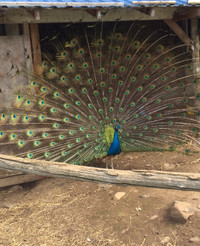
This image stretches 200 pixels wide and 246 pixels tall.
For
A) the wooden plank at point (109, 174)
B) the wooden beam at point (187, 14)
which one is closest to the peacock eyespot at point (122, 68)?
the wooden beam at point (187, 14)

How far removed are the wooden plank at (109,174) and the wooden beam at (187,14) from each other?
10.2 ft

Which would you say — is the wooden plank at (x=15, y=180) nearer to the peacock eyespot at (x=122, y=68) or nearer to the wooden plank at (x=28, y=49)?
Result: the wooden plank at (x=28, y=49)

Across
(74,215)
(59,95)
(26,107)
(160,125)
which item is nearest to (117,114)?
(160,125)

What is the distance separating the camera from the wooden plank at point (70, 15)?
162 inches

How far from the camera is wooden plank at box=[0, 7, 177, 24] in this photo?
162 inches

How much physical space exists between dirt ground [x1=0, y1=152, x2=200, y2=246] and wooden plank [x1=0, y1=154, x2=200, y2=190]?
843mm

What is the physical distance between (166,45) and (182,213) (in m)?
4.14

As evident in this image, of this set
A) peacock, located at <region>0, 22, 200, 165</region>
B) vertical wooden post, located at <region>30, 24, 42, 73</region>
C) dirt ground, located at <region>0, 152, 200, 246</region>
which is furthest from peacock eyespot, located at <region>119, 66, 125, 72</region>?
dirt ground, located at <region>0, 152, 200, 246</region>

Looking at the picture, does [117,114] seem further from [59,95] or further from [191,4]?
[191,4]

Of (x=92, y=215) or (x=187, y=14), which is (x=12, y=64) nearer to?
(x=92, y=215)

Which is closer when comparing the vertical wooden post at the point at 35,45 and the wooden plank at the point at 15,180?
the vertical wooden post at the point at 35,45

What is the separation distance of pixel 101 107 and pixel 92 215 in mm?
1991

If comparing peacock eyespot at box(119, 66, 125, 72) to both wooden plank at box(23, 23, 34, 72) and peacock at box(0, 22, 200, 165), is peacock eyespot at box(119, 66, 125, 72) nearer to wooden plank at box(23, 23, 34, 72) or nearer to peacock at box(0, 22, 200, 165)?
peacock at box(0, 22, 200, 165)

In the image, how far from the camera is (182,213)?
3328 millimetres
